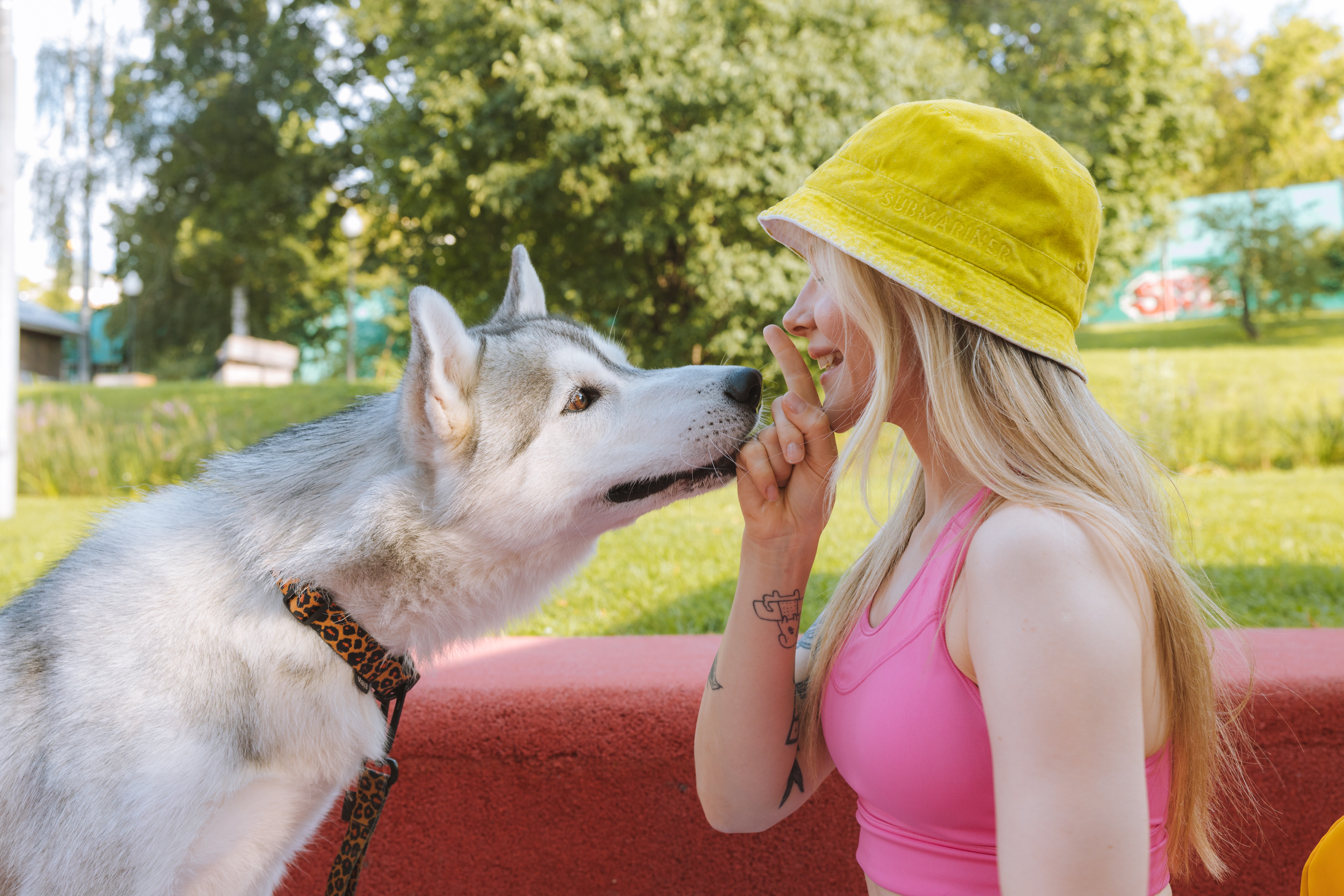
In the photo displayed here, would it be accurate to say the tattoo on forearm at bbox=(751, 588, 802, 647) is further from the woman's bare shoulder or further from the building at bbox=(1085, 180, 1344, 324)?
the building at bbox=(1085, 180, 1344, 324)

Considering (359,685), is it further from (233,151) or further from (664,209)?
(233,151)

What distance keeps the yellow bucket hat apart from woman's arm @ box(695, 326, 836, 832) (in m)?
0.40

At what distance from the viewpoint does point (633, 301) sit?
51.9ft

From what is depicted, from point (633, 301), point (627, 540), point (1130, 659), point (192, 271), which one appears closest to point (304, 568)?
point (1130, 659)

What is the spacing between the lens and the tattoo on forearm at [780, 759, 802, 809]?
192 cm

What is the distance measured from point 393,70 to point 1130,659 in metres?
19.2

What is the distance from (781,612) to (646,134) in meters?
12.5

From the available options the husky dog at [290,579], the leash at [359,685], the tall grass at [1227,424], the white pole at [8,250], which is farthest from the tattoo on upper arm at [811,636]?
the white pole at [8,250]

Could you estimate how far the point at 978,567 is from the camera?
4.37ft

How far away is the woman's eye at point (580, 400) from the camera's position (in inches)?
87.0

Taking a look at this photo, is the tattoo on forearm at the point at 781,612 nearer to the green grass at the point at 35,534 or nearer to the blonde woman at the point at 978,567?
the blonde woman at the point at 978,567

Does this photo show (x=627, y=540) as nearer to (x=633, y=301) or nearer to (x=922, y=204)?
(x=922, y=204)

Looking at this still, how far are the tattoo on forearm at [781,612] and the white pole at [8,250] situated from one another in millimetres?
10866

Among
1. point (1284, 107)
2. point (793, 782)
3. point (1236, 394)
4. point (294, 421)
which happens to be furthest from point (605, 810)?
point (1284, 107)
